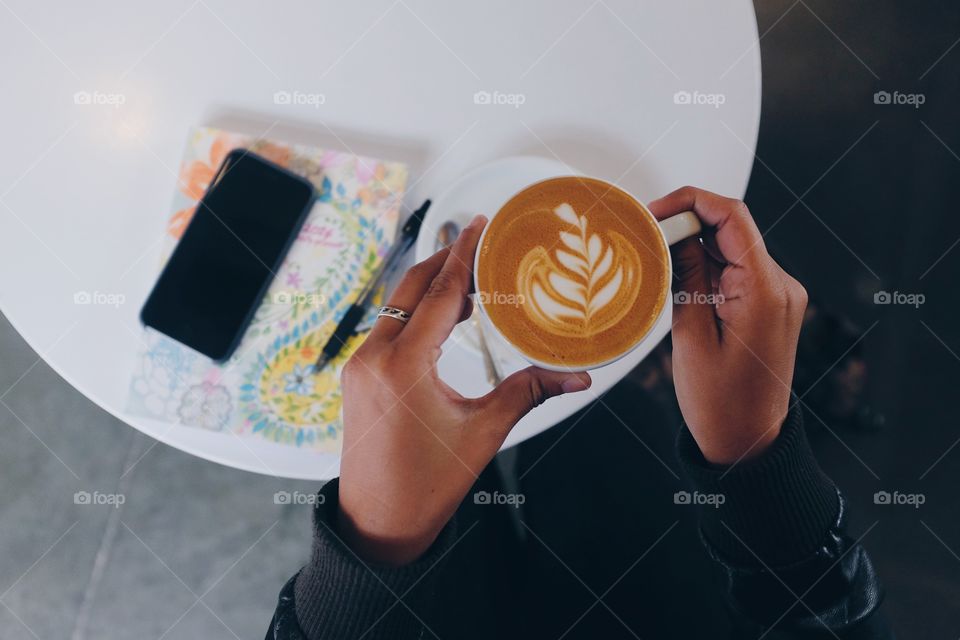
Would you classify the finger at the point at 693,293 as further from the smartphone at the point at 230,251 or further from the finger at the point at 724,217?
the smartphone at the point at 230,251

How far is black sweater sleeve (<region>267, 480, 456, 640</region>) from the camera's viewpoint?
0.71 meters

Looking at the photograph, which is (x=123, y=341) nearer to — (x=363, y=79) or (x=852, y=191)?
(x=363, y=79)

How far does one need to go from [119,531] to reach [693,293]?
140 centimetres

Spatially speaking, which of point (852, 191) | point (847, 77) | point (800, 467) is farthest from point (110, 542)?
point (847, 77)

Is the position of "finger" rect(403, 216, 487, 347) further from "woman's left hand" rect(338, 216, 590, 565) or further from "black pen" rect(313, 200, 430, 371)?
"black pen" rect(313, 200, 430, 371)

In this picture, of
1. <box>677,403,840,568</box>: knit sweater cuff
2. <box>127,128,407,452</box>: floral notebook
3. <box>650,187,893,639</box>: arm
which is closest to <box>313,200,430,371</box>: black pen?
<box>127,128,407,452</box>: floral notebook

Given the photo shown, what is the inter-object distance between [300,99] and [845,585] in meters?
1.02

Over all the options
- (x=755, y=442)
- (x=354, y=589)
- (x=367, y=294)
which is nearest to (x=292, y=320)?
(x=367, y=294)

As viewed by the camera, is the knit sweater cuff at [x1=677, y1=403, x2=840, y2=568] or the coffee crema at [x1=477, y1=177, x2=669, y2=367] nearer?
the coffee crema at [x1=477, y1=177, x2=669, y2=367]

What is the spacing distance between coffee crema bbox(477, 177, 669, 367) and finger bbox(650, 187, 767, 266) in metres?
0.10

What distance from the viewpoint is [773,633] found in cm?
93

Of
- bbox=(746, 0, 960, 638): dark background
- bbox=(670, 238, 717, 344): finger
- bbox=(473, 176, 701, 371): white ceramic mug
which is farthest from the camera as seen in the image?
bbox=(746, 0, 960, 638): dark background

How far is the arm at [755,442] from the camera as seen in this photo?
2.59 ft

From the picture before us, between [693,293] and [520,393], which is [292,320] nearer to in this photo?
[520,393]
